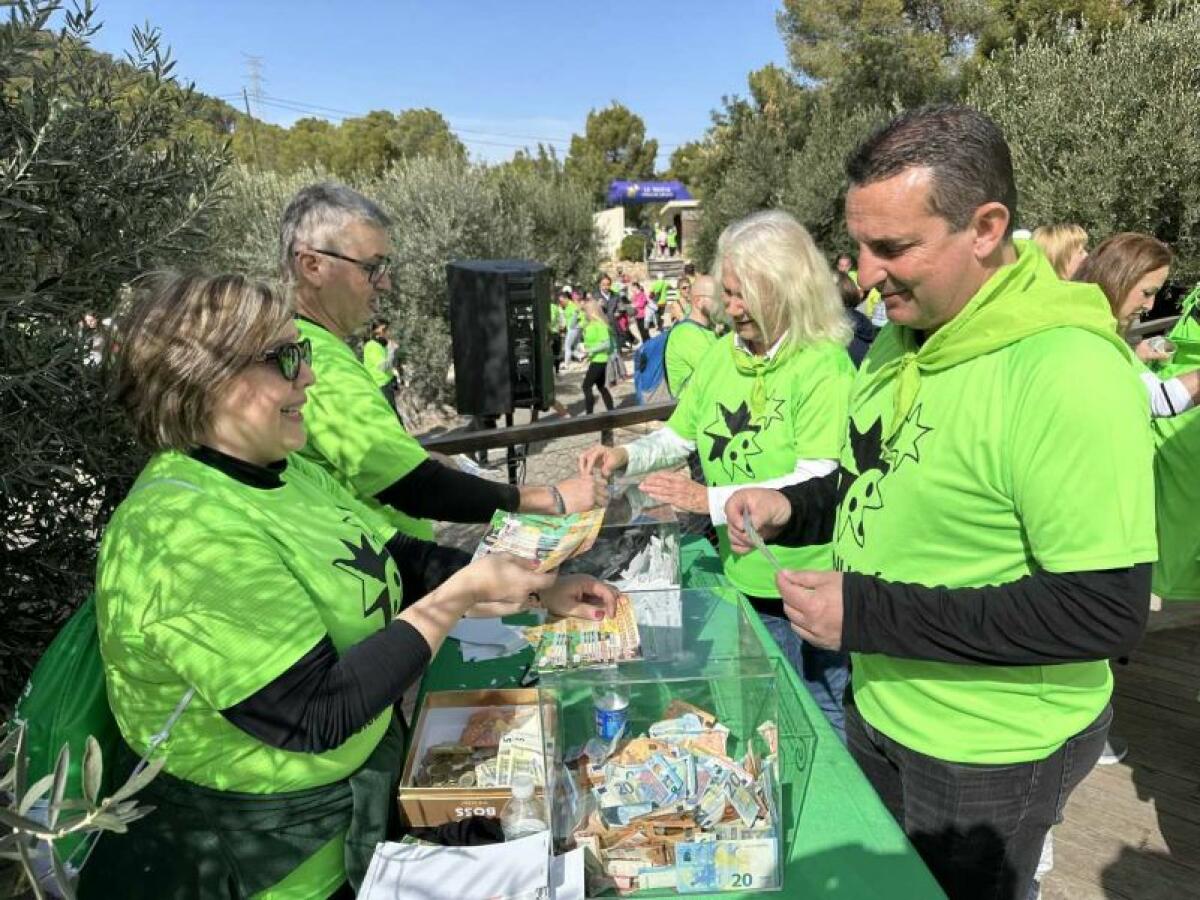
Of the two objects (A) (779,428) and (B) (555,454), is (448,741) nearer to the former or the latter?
(A) (779,428)

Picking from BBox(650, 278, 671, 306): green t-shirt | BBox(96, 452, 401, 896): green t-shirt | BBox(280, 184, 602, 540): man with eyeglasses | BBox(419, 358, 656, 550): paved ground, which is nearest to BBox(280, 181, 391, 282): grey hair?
BBox(280, 184, 602, 540): man with eyeglasses

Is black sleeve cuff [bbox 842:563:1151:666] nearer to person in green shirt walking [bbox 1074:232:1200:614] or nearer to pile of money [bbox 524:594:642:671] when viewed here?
pile of money [bbox 524:594:642:671]

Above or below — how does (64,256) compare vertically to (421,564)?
above

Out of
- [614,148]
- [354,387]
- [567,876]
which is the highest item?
[614,148]

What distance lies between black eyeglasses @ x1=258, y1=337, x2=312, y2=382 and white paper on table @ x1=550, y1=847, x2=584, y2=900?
1026 millimetres

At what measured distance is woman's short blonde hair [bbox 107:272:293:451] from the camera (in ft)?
4.56

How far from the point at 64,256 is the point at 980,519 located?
86.7 inches

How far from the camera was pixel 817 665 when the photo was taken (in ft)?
7.94

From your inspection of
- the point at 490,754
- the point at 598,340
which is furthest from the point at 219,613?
the point at 598,340

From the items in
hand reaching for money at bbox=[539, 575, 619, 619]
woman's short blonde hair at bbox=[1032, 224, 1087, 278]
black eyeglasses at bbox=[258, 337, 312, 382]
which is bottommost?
hand reaching for money at bbox=[539, 575, 619, 619]

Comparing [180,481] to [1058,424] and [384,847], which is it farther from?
[1058,424]

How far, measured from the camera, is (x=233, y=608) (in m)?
1.20

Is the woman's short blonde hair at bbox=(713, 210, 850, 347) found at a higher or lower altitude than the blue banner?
lower

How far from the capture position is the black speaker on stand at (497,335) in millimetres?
8047
